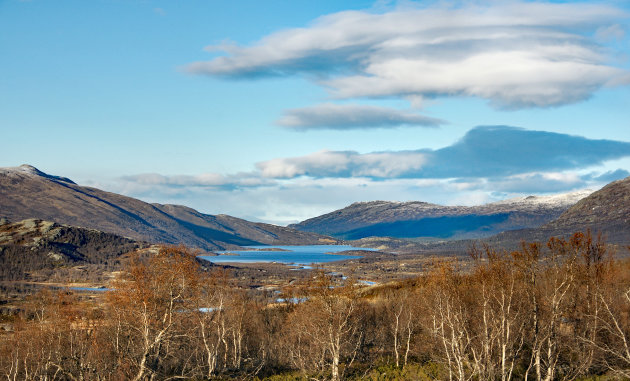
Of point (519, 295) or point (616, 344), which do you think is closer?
point (519, 295)

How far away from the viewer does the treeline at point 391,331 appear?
60562 millimetres

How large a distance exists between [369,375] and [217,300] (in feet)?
111

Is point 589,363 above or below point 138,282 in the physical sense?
below

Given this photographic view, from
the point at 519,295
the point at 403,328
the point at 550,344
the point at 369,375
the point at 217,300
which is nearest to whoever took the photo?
the point at 550,344

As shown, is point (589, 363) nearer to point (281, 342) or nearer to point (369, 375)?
point (369, 375)

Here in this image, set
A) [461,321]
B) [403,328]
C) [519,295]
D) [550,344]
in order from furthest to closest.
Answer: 1. [403,328]
2. [519,295]
3. [461,321]
4. [550,344]

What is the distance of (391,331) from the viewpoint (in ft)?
376

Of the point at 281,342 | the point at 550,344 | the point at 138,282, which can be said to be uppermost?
the point at 138,282

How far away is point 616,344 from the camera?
79688 millimetres

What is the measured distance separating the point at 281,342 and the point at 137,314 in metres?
56.4

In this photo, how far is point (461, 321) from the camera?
6272cm

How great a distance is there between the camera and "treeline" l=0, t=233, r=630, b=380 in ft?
199

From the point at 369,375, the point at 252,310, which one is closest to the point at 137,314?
the point at 369,375

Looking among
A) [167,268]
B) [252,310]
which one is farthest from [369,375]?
[252,310]
